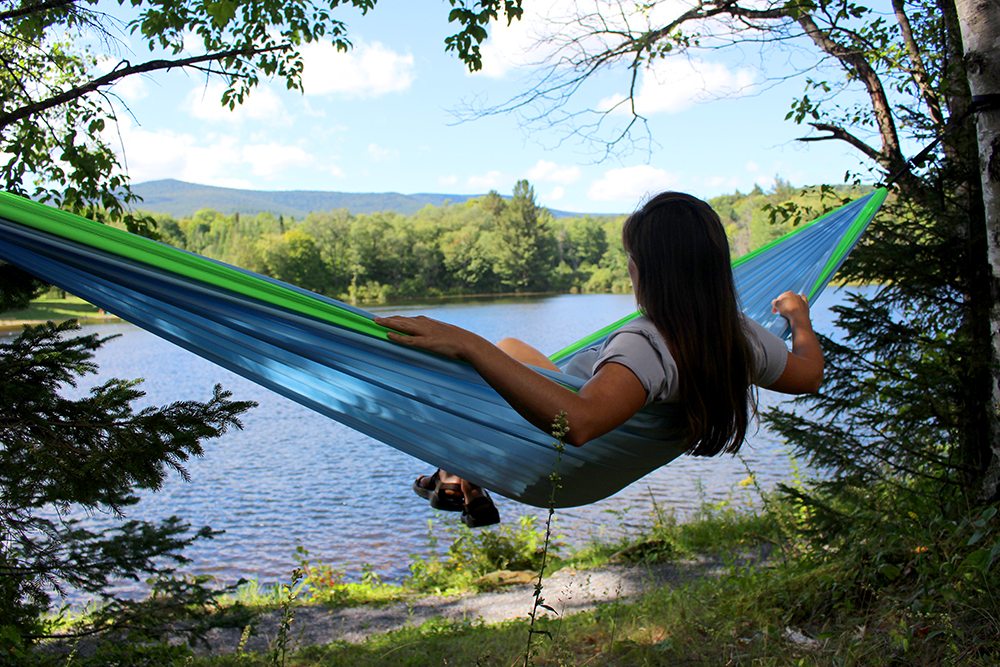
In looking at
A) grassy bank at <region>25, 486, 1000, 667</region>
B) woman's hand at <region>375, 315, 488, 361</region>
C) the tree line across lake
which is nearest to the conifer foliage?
grassy bank at <region>25, 486, 1000, 667</region>

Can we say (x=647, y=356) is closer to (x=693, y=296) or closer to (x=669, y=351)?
(x=669, y=351)

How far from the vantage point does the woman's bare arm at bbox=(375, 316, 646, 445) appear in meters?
1.29

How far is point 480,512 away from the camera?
81.6 inches

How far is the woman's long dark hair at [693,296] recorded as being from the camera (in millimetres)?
1524

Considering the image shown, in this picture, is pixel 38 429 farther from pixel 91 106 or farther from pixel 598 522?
pixel 598 522

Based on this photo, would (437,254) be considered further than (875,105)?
Yes

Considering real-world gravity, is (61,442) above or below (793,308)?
below

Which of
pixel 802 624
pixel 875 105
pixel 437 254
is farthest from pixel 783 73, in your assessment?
pixel 437 254

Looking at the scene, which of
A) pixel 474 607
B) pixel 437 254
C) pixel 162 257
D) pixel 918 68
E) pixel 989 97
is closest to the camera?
pixel 162 257

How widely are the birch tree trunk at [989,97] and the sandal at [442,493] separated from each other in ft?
5.69

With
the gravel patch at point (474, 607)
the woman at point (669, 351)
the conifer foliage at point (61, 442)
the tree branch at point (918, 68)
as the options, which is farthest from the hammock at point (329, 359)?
the tree branch at point (918, 68)

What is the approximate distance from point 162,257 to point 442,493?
89 centimetres

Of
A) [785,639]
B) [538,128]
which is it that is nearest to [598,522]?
[538,128]

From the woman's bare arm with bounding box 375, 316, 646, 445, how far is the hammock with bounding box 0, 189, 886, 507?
0.18 m
